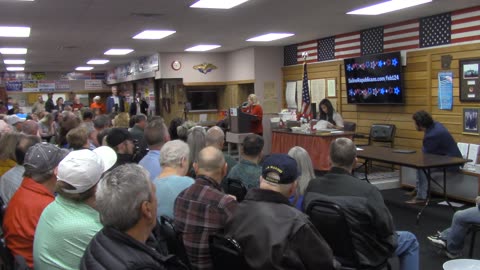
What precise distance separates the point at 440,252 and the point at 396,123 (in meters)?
4.34

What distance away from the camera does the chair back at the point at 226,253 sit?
222 cm

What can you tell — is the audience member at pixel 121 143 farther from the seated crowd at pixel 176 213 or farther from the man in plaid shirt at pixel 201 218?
→ the man in plaid shirt at pixel 201 218

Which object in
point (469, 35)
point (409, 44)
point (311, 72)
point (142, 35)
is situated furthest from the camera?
point (311, 72)

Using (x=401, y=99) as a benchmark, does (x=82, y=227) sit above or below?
below

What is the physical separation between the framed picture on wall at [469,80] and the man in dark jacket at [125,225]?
6.60m

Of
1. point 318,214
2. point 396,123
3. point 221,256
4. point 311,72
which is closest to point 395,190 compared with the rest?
point 396,123

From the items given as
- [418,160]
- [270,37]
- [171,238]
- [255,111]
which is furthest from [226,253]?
[270,37]

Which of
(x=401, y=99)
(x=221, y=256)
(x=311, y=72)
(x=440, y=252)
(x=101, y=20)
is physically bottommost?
(x=440, y=252)

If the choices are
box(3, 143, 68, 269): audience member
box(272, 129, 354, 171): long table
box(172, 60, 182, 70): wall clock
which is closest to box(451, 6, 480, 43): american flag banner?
box(272, 129, 354, 171): long table

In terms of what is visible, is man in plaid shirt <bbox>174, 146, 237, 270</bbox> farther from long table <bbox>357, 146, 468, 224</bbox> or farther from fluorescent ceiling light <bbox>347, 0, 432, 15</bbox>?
fluorescent ceiling light <bbox>347, 0, 432, 15</bbox>

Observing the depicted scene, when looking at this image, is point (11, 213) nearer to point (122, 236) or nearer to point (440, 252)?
point (122, 236)

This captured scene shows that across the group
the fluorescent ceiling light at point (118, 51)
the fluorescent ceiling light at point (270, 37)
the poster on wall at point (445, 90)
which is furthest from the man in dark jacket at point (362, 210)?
the fluorescent ceiling light at point (118, 51)

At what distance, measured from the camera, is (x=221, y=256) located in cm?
233

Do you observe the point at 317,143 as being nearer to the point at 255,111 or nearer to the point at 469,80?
the point at 255,111
